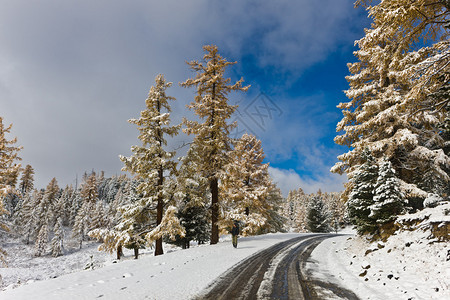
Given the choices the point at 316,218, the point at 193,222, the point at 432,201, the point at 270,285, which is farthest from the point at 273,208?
the point at 270,285

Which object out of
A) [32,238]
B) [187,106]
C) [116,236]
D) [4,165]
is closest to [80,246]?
[32,238]

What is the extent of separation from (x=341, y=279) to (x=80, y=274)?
9.26m

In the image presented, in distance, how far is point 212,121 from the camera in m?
18.2

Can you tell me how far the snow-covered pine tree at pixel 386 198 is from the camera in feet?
36.4

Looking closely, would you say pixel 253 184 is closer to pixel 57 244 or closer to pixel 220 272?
pixel 220 272

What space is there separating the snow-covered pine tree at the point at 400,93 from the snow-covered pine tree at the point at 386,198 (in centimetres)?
153

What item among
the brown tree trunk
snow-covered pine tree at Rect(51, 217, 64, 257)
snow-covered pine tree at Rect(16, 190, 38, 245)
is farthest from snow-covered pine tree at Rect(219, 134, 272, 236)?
snow-covered pine tree at Rect(16, 190, 38, 245)

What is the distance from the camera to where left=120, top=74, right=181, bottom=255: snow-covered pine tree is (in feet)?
50.6

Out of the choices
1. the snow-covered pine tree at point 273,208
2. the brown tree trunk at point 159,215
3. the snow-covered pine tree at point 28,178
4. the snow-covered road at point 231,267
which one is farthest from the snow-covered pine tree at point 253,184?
the snow-covered pine tree at point 28,178

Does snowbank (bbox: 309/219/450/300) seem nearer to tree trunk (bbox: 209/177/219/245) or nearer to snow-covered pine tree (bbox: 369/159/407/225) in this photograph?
snow-covered pine tree (bbox: 369/159/407/225)

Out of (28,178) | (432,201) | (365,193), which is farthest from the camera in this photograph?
(28,178)

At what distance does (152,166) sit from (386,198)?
47.3 ft

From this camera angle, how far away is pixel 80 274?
7695 mm

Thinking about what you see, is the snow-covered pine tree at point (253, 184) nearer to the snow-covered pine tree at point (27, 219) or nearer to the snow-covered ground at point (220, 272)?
the snow-covered ground at point (220, 272)
